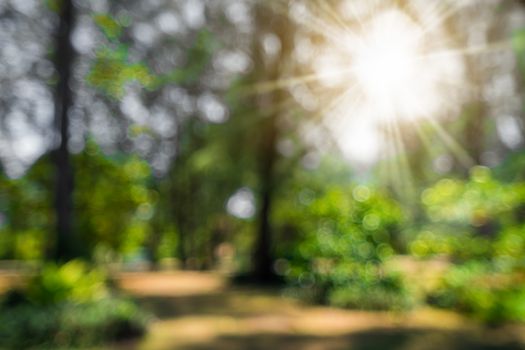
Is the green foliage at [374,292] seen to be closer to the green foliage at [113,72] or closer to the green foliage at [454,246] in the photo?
the green foliage at [454,246]

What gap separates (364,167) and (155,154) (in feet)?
46.0

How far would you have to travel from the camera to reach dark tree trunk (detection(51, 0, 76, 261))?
52.5ft

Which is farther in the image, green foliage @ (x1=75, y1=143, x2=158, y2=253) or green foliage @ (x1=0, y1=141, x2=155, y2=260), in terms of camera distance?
green foliage @ (x1=75, y1=143, x2=158, y2=253)

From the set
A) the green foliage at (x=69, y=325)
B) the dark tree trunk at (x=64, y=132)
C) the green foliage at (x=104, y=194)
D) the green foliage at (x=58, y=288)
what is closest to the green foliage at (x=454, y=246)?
the green foliage at (x=69, y=325)

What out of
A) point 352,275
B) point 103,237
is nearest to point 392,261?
point 352,275

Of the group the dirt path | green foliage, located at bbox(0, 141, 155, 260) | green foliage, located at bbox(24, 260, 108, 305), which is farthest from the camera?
green foliage, located at bbox(0, 141, 155, 260)

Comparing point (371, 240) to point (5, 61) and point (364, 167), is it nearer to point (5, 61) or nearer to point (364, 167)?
point (5, 61)

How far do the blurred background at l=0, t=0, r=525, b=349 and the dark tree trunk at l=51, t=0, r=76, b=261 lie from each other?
48 millimetres

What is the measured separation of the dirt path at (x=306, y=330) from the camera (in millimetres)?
9531

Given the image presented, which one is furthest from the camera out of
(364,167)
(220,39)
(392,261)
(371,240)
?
(364,167)

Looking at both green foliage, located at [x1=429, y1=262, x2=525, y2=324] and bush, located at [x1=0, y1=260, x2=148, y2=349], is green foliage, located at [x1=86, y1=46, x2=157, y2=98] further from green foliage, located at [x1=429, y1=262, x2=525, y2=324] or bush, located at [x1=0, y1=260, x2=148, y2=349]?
green foliage, located at [x1=429, y1=262, x2=525, y2=324]

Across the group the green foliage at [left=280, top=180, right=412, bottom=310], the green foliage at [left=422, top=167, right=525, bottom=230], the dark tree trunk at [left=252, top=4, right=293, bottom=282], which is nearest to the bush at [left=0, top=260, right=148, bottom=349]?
the green foliage at [left=280, top=180, right=412, bottom=310]

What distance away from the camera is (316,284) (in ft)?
50.0

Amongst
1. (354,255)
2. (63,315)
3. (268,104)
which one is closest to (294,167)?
(268,104)
